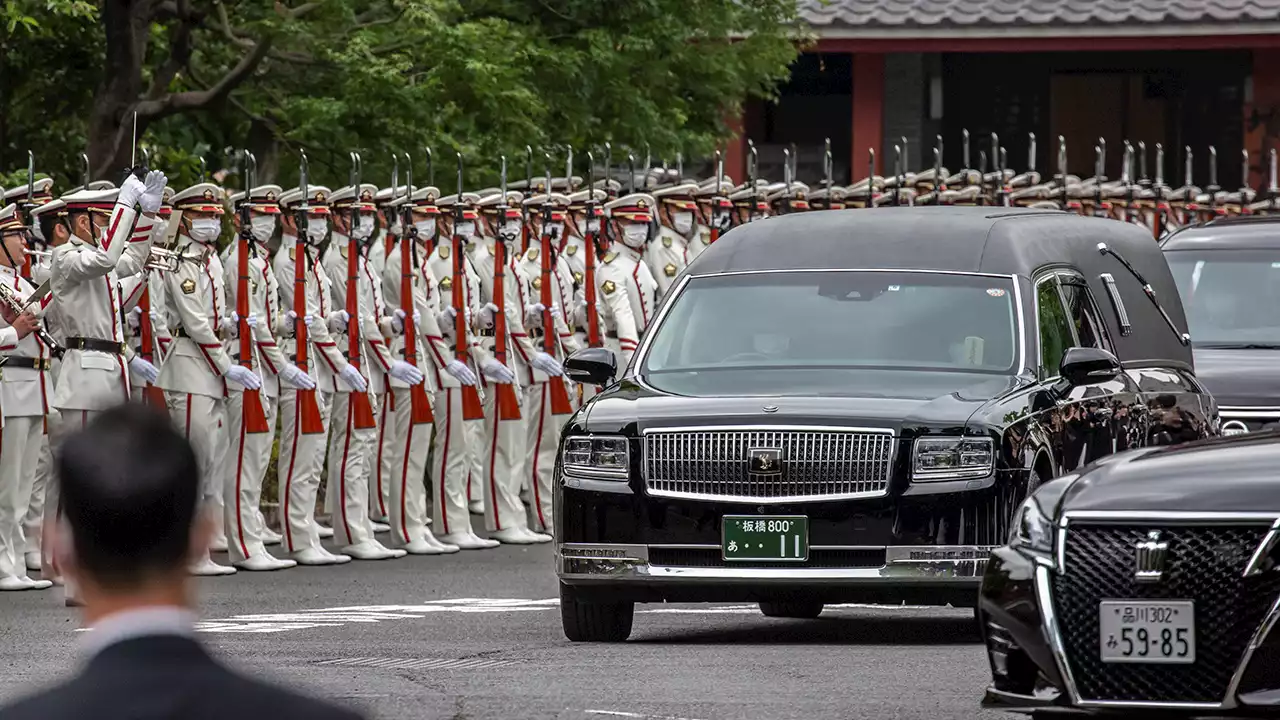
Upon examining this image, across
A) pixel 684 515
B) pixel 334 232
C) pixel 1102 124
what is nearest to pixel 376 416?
pixel 334 232

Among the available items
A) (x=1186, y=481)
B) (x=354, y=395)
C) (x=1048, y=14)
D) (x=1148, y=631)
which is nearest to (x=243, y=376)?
(x=354, y=395)

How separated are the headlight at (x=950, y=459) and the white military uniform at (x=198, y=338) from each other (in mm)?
5909

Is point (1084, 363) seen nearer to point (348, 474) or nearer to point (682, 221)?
point (348, 474)

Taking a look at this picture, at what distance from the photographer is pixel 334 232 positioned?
55.5 feet

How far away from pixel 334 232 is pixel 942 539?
7.32 m

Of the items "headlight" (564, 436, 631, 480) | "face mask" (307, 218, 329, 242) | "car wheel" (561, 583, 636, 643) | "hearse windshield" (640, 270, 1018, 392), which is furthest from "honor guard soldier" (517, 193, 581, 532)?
"headlight" (564, 436, 631, 480)

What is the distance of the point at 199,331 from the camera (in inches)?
604

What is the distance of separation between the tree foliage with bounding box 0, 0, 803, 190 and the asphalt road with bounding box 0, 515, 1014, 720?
224 inches

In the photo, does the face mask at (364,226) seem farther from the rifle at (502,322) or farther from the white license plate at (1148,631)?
the white license plate at (1148,631)

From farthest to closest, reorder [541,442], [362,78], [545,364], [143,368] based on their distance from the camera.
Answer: [362,78] < [541,442] < [545,364] < [143,368]

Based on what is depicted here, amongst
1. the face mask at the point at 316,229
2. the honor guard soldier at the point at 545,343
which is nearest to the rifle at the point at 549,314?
the honor guard soldier at the point at 545,343

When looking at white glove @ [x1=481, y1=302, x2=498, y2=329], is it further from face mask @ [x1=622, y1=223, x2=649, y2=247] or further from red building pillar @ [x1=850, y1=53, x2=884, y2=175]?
red building pillar @ [x1=850, y1=53, x2=884, y2=175]

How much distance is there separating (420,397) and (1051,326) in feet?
21.4

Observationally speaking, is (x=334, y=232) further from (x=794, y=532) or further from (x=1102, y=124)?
(x=1102, y=124)
